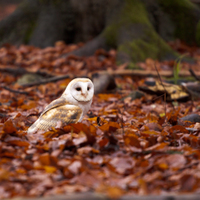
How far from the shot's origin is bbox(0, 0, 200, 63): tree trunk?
7305 mm

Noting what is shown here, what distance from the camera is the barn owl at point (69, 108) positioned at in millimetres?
2994

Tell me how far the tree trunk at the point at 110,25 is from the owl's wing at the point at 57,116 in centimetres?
385

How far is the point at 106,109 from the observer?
4.42 m

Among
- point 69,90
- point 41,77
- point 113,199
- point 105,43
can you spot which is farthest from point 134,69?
point 113,199

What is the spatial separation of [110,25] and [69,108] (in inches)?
230

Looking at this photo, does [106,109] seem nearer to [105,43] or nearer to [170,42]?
[105,43]

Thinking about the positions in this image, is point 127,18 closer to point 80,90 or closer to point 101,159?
point 80,90

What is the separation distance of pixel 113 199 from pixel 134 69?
5830mm

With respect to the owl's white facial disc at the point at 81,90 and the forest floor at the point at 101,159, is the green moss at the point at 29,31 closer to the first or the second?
the forest floor at the point at 101,159

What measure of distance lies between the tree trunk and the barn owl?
11.9 ft

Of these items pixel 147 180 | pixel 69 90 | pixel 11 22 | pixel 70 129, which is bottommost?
pixel 147 180

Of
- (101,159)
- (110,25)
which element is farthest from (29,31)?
(101,159)

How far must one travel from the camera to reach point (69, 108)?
10.2ft

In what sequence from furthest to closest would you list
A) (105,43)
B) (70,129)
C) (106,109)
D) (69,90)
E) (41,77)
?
1. (105,43)
2. (41,77)
3. (106,109)
4. (69,90)
5. (70,129)
